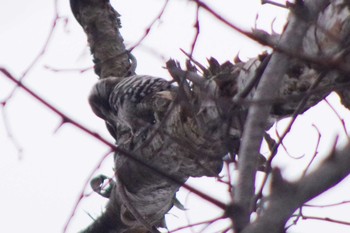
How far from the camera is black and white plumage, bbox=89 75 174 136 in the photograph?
10.3 ft

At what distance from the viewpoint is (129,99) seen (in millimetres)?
3297

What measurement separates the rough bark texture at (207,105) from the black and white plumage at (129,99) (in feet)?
0.28

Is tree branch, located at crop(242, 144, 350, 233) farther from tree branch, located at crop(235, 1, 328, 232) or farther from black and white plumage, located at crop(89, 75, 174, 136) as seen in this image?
black and white plumage, located at crop(89, 75, 174, 136)

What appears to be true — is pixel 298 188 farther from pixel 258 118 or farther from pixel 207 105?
pixel 207 105

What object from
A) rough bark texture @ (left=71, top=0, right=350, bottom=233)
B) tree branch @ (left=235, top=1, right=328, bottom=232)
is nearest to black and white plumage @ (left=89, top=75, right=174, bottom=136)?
rough bark texture @ (left=71, top=0, right=350, bottom=233)

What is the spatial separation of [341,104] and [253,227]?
135 centimetres

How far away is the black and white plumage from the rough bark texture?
8cm

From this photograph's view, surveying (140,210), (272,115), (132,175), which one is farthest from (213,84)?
(140,210)

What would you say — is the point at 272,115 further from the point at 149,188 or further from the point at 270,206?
the point at 270,206

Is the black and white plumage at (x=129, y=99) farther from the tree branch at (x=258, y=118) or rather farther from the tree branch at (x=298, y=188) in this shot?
the tree branch at (x=298, y=188)

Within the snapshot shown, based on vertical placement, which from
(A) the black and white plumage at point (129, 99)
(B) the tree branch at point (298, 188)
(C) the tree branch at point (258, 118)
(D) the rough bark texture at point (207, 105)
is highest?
→ (A) the black and white plumage at point (129, 99)

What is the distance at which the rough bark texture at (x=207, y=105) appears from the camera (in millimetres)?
1547

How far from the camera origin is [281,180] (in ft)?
3.88

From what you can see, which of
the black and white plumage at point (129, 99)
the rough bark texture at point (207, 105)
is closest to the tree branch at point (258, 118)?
the rough bark texture at point (207, 105)
